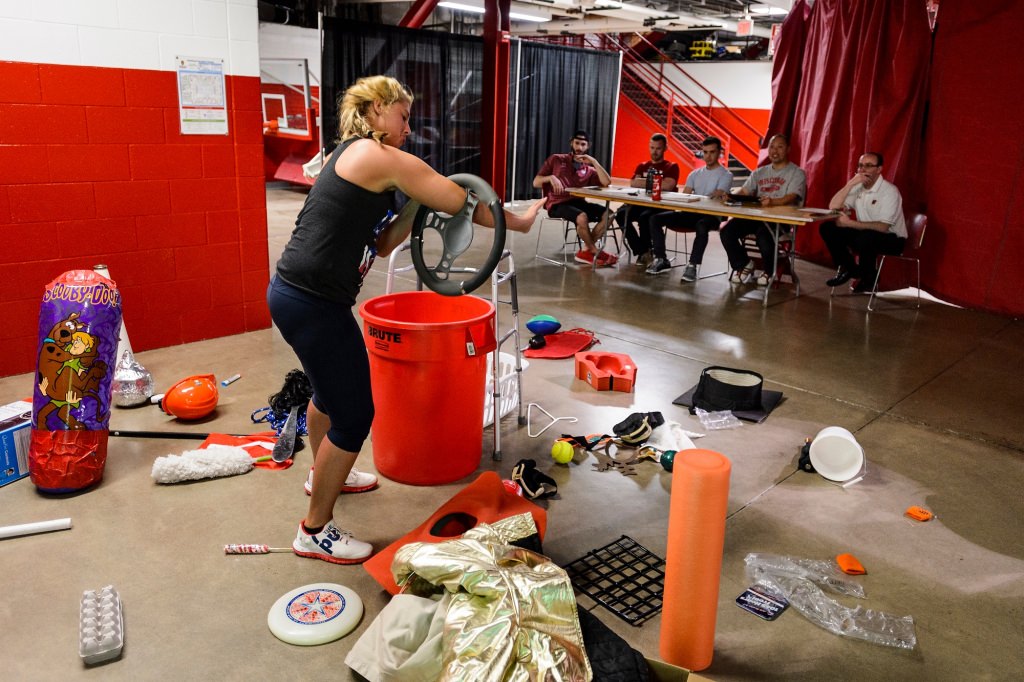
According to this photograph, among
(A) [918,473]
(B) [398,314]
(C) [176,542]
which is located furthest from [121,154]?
(A) [918,473]

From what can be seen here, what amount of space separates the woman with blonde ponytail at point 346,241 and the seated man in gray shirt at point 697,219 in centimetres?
477

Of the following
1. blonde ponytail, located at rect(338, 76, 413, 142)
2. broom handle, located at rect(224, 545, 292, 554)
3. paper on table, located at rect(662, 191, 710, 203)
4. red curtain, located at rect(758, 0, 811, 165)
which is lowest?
Answer: broom handle, located at rect(224, 545, 292, 554)

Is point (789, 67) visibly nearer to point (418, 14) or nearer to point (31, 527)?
point (418, 14)

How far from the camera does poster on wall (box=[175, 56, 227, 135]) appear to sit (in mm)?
4305

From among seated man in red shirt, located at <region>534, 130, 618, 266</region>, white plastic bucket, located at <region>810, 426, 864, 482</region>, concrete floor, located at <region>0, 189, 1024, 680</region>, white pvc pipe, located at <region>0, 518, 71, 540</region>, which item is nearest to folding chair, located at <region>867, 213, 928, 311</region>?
concrete floor, located at <region>0, 189, 1024, 680</region>

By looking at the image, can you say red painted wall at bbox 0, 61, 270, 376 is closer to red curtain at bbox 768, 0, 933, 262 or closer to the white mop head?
the white mop head

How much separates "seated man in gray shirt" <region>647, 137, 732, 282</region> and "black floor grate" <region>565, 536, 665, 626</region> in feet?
14.9

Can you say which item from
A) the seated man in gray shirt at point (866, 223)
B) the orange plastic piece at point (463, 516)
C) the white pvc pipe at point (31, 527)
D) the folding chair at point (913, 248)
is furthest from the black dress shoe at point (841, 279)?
the white pvc pipe at point (31, 527)

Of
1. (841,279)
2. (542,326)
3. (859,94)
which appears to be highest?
(859,94)

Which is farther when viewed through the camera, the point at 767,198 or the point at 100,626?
the point at 767,198

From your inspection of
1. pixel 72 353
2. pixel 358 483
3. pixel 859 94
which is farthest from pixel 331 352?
pixel 859 94

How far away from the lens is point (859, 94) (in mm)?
7012

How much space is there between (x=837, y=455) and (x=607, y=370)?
4.70 feet

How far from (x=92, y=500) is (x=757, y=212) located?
197 inches
